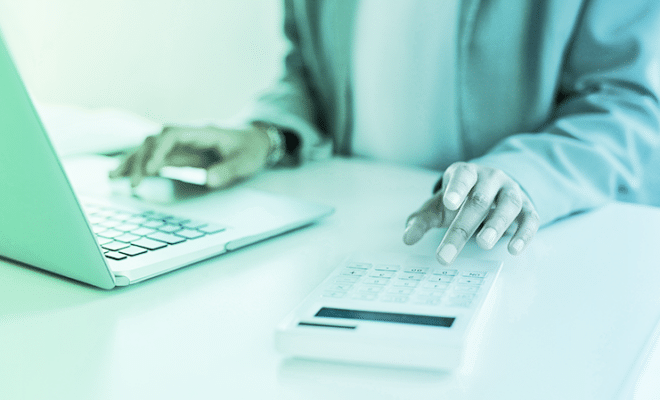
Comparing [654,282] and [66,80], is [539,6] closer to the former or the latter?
[654,282]

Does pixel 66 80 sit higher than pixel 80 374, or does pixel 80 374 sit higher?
pixel 80 374

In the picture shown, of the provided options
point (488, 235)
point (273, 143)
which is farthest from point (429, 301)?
point (273, 143)

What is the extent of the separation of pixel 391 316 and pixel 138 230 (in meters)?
0.30

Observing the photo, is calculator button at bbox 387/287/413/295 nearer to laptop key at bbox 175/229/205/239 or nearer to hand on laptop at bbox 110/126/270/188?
laptop key at bbox 175/229/205/239

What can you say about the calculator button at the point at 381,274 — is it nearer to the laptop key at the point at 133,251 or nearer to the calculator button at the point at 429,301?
the calculator button at the point at 429,301

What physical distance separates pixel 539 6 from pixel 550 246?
43 centimetres

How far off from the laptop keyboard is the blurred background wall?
4.39 feet

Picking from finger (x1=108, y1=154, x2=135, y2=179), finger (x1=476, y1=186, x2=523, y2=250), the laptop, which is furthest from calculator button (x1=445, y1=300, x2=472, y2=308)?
finger (x1=108, y1=154, x2=135, y2=179)

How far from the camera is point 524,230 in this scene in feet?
1.67

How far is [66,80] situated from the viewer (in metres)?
1.85

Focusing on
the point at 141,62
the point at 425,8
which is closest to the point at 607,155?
the point at 425,8

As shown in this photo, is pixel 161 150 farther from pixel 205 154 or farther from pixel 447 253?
pixel 447 253

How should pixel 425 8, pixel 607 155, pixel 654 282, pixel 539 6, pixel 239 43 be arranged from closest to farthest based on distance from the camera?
1. pixel 654 282
2. pixel 607 155
3. pixel 539 6
4. pixel 425 8
5. pixel 239 43

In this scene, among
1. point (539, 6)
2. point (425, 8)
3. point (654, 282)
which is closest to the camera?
point (654, 282)
